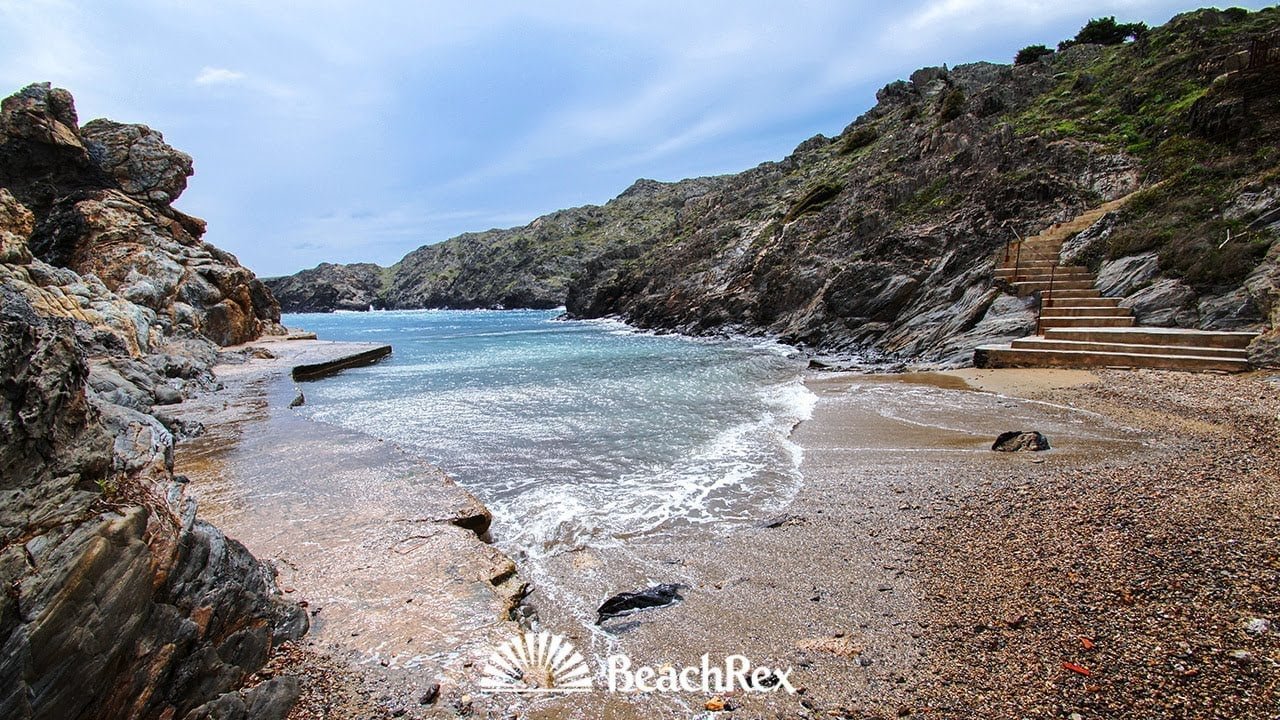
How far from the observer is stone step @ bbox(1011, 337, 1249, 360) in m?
11.5

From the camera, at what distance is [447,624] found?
430cm

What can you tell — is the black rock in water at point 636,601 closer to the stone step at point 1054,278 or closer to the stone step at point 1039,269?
the stone step at point 1054,278

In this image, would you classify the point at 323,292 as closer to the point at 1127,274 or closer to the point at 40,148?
the point at 40,148

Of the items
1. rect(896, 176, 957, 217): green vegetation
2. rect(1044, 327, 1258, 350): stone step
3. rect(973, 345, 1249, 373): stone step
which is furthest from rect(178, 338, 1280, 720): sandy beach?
rect(896, 176, 957, 217): green vegetation

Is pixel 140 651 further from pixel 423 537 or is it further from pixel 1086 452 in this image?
pixel 1086 452

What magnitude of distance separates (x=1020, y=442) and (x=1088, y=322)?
11195 mm

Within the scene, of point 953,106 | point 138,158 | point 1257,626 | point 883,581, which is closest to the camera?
point 1257,626

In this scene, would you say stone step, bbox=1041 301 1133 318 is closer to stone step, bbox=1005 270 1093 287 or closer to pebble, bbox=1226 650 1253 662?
stone step, bbox=1005 270 1093 287

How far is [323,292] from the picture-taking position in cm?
15238

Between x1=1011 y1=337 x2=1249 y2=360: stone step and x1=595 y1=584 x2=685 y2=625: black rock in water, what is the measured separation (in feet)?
45.0

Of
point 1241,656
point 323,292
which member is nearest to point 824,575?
point 1241,656

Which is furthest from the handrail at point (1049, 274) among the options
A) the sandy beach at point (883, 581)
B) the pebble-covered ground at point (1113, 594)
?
the pebble-covered ground at point (1113, 594)

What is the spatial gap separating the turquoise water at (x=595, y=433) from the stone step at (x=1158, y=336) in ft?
24.5

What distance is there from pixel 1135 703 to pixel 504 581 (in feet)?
15.1
